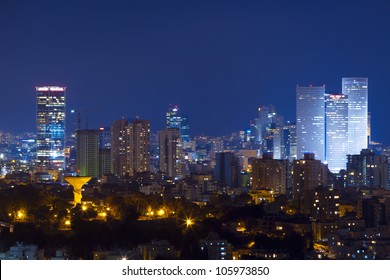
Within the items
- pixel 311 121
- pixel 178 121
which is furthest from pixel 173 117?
pixel 311 121

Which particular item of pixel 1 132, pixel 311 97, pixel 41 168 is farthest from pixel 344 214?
pixel 41 168

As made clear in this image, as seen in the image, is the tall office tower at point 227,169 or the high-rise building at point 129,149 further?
the high-rise building at point 129,149

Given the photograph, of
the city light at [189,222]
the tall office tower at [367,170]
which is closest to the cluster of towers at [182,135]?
the tall office tower at [367,170]

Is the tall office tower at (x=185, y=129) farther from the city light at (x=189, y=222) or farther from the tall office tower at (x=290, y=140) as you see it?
the city light at (x=189, y=222)

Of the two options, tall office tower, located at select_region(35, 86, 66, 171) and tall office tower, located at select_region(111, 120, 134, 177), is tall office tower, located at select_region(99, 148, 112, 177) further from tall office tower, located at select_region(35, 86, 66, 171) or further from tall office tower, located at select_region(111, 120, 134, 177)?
tall office tower, located at select_region(35, 86, 66, 171)

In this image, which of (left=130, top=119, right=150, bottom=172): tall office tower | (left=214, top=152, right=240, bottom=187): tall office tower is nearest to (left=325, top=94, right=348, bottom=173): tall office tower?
(left=214, top=152, right=240, bottom=187): tall office tower

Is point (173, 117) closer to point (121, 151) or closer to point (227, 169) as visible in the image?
Result: point (227, 169)
